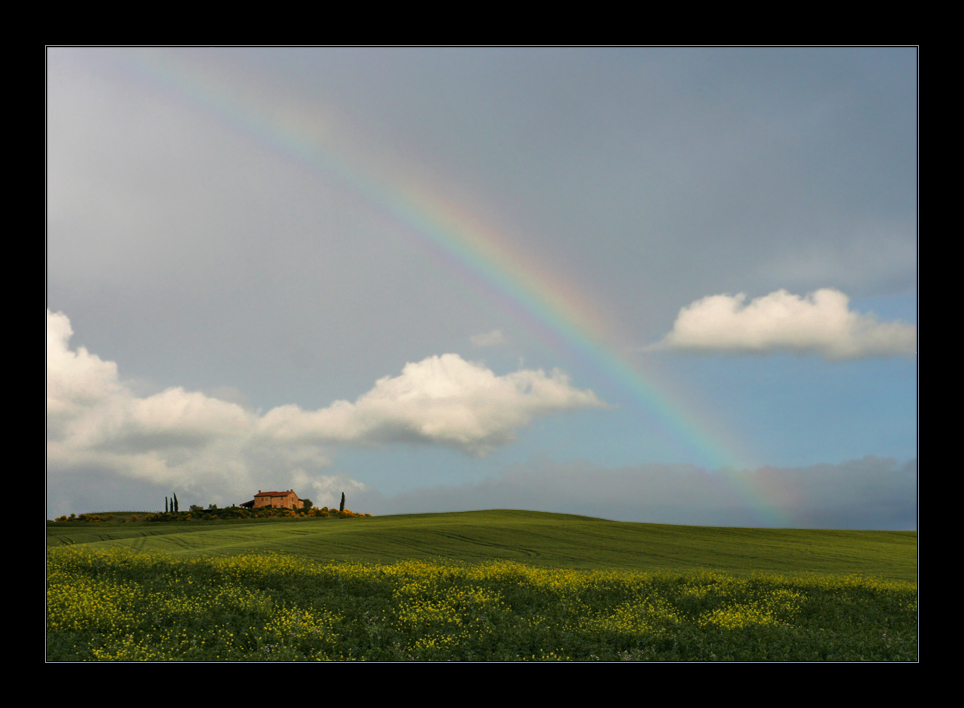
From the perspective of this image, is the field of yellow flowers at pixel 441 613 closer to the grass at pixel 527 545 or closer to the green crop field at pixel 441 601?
the green crop field at pixel 441 601

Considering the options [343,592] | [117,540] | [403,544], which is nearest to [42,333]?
[343,592]

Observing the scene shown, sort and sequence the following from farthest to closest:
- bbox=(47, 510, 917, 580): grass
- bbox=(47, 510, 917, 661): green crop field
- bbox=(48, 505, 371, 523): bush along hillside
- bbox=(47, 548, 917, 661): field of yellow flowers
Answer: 1. bbox=(48, 505, 371, 523): bush along hillside
2. bbox=(47, 510, 917, 580): grass
3. bbox=(47, 510, 917, 661): green crop field
4. bbox=(47, 548, 917, 661): field of yellow flowers

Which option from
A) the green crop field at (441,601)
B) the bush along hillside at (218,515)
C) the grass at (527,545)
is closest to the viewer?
the green crop field at (441,601)

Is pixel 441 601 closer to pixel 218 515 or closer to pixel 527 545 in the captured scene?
pixel 527 545

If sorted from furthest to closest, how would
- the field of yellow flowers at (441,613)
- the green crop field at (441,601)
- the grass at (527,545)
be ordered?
the grass at (527,545), the green crop field at (441,601), the field of yellow flowers at (441,613)

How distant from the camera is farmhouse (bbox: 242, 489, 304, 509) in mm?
26034

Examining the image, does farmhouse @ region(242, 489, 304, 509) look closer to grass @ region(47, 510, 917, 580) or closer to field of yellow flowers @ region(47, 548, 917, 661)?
grass @ region(47, 510, 917, 580)

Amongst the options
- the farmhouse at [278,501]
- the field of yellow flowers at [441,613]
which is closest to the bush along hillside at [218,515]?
the farmhouse at [278,501]

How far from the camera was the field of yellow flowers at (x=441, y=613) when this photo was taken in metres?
12.0

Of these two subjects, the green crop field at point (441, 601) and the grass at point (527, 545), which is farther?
the grass at point (527, 545)

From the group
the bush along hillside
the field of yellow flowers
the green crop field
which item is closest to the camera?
the field of yellow flowers

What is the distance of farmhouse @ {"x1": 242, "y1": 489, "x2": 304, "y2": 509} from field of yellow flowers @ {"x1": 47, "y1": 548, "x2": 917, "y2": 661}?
349 inches

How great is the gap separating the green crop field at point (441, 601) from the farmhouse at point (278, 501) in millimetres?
3969

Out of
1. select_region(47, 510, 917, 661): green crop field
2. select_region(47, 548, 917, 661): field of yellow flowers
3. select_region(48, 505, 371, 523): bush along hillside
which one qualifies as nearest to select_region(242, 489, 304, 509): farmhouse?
select_region(48, 505, 371, 523): bush along hillside
